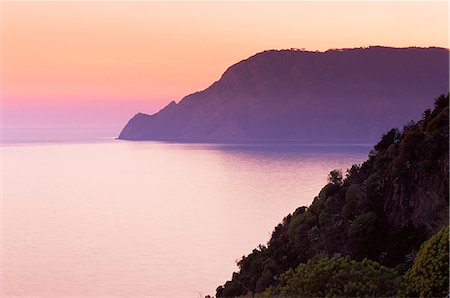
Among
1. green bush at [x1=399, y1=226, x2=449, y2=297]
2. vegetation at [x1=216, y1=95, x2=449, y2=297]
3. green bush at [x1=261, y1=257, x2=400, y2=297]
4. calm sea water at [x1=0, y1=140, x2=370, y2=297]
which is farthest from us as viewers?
calm sea water at [x1=0, y1=140, x2=370, y2=297]

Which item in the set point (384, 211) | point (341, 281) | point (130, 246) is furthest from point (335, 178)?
point (130, 246)

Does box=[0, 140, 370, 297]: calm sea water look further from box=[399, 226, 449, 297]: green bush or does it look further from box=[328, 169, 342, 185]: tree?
box=[399, 226, 449, 297]: green bush

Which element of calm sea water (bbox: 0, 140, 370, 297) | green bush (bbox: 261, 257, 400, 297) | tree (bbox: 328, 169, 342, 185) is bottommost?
calm sea water (bbox: 0, 140, 370, 297)

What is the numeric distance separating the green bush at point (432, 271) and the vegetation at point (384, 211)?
460cm

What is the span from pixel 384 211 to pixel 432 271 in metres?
12.2

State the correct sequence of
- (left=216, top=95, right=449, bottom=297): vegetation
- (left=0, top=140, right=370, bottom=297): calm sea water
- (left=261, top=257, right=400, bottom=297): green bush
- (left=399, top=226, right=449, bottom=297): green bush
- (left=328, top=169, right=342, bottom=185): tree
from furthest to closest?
1. (left=0, top=140, right=370, bottom=297): calm sea water
2. (left=328, top=169, right=342, bottom=185): tree
3. (left=216, top=95, right=449, bottom=297): vegetation
4. (left=261, top=257, right=400, bottom=297): green bush
5. (left=399, top=226, right=449, bottom=297): green bush

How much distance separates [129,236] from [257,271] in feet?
373

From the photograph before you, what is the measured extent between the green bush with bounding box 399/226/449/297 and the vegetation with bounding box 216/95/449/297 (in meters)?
4.60

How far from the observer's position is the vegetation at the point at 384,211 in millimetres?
32031

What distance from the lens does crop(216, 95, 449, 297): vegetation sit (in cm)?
3203

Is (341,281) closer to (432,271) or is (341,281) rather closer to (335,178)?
(432,271)

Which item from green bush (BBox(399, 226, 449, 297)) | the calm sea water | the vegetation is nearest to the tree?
the vegetation

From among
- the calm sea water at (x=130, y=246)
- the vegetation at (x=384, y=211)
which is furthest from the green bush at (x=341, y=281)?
the calm sea water at (x=130, y=246)

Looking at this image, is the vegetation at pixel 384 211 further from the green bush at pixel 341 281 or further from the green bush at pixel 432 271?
the green bush at pixel 432 271
